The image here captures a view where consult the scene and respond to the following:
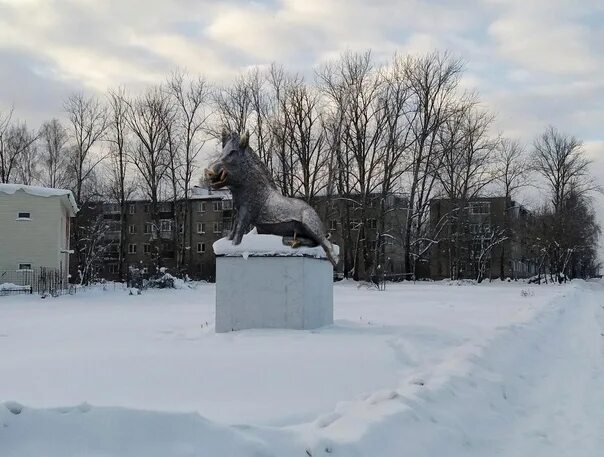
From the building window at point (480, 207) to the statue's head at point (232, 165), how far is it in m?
48.5

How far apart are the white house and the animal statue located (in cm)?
2516

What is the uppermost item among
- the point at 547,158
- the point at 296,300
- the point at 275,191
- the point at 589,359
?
the point at 547,158

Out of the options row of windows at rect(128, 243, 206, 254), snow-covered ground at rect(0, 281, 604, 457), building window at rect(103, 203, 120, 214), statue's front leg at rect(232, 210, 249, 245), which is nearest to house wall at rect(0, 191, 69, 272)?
snow-covered ground at rect(0, 281, 604, 457)

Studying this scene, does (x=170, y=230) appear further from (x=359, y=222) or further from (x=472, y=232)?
(x=472, y=232)

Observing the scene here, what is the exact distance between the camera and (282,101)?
2026 inches

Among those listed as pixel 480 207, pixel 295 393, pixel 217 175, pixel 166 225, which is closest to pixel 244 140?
pixel 217 175

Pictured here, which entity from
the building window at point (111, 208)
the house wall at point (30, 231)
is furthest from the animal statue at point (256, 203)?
the building window at point (111, 208)

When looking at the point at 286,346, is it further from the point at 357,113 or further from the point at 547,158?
the point at 547,158

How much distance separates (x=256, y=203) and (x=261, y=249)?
Answer: 0.99 meters

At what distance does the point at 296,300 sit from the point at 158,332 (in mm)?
2176

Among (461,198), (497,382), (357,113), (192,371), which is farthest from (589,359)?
(461,198)

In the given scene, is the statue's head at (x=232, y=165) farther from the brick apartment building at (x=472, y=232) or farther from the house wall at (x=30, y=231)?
the brick apartment building at (x=472, y=232)

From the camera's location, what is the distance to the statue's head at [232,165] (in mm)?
10523

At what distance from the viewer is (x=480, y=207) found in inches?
2413
